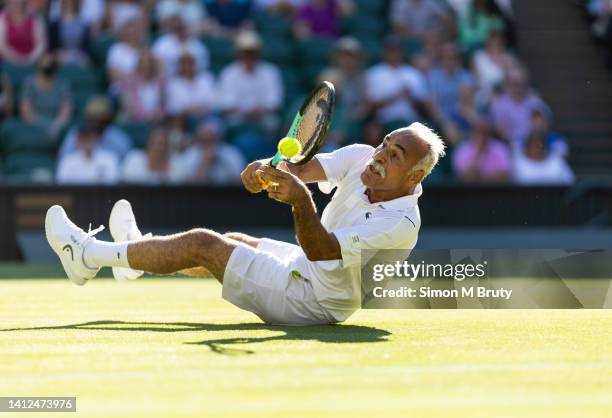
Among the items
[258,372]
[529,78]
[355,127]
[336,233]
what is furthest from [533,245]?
[258,372]

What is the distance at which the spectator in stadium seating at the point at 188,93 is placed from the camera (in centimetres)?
1619

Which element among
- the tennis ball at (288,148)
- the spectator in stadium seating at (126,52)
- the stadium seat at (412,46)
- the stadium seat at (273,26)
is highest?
the stadium seat at (273,26)

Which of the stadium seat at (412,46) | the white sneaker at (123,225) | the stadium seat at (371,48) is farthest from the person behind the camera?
the stadium seat at (412,46)

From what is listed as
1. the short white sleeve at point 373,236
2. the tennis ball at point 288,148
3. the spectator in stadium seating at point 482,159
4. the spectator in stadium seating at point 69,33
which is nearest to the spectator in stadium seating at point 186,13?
the spectator in stadium seating at point 69,33

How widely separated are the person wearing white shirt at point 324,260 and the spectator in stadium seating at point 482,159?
843 centimetres

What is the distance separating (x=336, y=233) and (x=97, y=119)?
906 centimetres

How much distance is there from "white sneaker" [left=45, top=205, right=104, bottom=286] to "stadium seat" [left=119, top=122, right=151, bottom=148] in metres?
7.94

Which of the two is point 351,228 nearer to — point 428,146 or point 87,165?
point 428,146

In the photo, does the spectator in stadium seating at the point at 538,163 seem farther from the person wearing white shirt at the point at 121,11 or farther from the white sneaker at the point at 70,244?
the white sneaker at the point at 70,244

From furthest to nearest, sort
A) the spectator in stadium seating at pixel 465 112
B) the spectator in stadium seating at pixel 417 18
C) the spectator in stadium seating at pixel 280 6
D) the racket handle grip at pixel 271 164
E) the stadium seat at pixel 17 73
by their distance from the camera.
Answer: the spectator in stadium seating at pixel 417 18 → the spectator in stadium seating at pixel 280 6 → the spectator in stadium seating at pixel 465 112 → the stadium seat at pixel 17 73 → the racket handle grip at pixel 271 164

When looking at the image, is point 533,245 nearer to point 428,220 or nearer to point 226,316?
point 428,220

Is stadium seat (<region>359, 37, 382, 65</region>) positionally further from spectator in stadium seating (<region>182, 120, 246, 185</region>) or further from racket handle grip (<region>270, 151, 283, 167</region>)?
racket handle grip (<region>270, 151, 283, 167</region>)

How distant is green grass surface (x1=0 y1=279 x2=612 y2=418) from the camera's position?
15.2 ft

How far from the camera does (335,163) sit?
A: 7.56 metres
